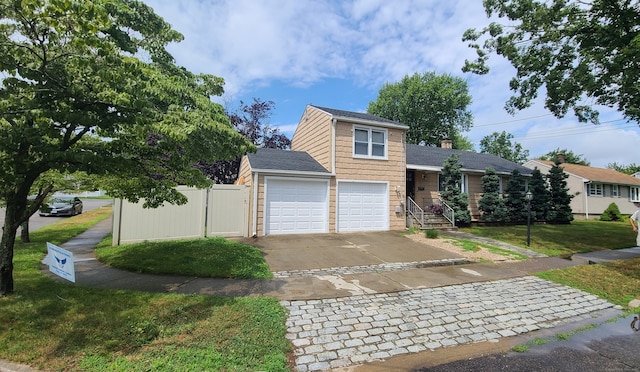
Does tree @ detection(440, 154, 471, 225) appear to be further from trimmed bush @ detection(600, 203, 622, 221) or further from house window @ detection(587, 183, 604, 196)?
house window @ detection(587, 183, 604, 196)

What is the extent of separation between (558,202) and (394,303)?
1898 cm

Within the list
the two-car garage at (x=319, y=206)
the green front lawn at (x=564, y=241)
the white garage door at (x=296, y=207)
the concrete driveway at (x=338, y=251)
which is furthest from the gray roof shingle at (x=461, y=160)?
the concrete driveway at (x=338, y=251)

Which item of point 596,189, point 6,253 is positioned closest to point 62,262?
point 6,253

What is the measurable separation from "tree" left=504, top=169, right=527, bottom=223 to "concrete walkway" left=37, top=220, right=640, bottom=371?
1069 cm

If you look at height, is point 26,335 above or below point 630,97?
below

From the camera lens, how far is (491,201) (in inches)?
649

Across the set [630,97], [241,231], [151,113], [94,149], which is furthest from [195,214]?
[630,97]

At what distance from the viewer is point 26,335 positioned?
12.2ft

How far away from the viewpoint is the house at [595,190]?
25138 mm

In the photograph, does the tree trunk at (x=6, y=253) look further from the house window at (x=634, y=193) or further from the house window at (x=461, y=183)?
the house window at (x=634, y=193)

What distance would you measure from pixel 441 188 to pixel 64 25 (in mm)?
15882

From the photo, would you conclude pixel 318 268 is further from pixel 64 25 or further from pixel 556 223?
pixel 556 223

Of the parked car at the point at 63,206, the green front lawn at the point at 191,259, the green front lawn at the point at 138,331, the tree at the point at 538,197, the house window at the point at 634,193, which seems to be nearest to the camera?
the green front lawn at the point at 138,331

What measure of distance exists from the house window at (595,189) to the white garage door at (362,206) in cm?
2282
